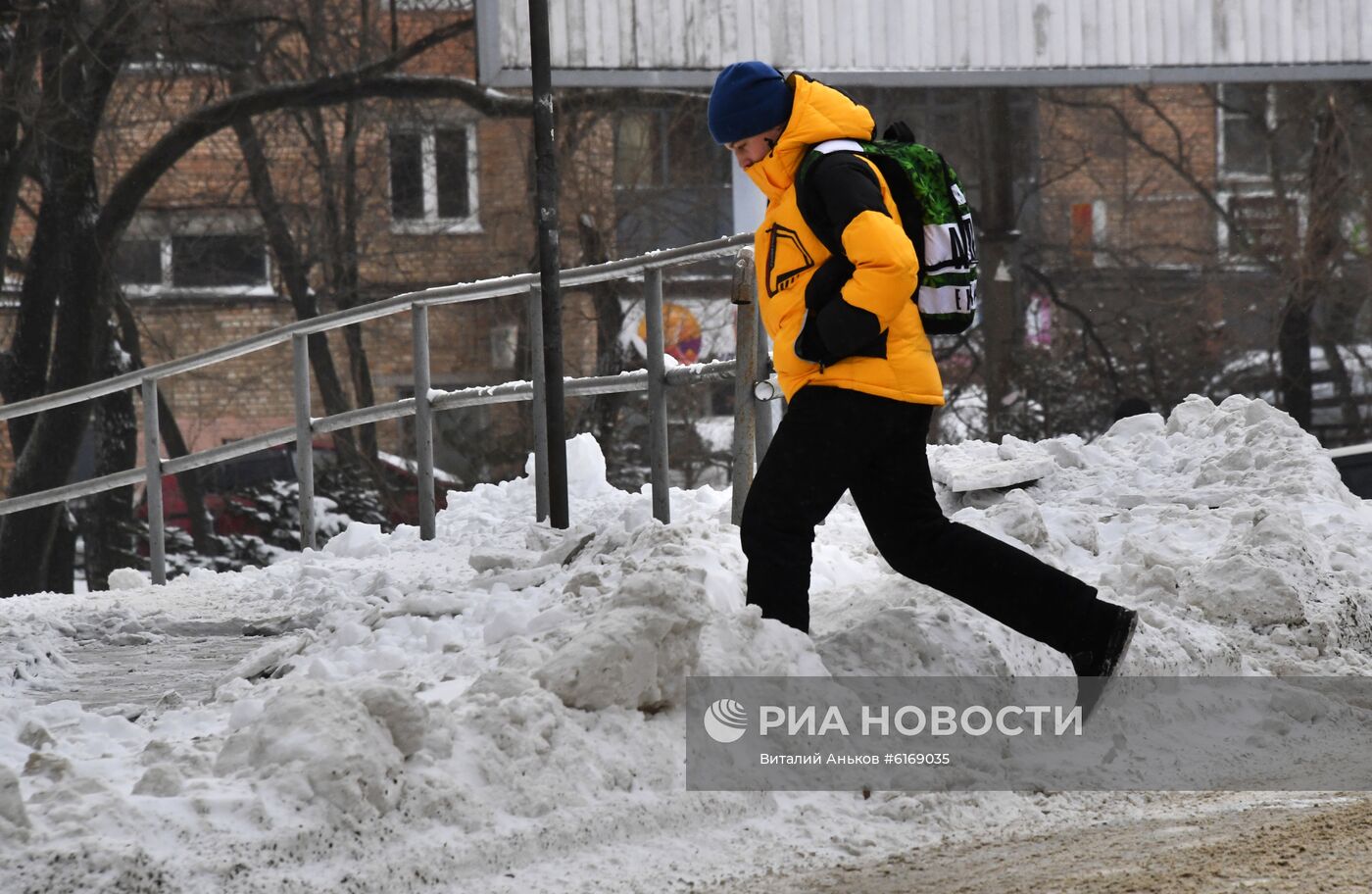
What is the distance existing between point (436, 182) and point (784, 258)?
16795 millimetres

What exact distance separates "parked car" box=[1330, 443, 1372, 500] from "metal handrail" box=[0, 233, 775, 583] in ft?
14.0

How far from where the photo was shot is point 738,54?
11.2 meters

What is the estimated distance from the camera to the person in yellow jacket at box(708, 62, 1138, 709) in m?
3.98


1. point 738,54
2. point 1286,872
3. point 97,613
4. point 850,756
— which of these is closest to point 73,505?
point 738,54

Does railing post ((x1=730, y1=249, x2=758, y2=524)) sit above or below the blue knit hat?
below

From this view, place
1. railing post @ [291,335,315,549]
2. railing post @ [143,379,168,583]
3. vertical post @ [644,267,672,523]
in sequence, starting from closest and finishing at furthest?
1. vertical post @ [644,267,672,523]
2. railing post @ [291,335,315,549]
3. railing post @ [143,379,168,583]

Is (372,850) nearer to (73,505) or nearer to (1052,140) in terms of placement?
(73,505)

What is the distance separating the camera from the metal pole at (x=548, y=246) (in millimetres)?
6469

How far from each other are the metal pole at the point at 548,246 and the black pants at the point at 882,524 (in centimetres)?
254

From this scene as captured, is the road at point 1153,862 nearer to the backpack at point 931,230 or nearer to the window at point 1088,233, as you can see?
the backpack at point 931,230

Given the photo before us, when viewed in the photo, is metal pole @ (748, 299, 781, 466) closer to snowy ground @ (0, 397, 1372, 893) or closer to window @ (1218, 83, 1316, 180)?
snowy ground @ (0, 397, 1372, 893)

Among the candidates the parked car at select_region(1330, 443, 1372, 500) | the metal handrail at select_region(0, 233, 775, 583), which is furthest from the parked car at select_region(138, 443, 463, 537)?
the parked car at select_region(1330, 443, 1372, 500)

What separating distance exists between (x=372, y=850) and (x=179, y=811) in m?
0.33

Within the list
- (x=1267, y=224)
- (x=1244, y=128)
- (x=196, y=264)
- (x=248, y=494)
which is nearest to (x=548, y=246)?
(x=248, y=494)
